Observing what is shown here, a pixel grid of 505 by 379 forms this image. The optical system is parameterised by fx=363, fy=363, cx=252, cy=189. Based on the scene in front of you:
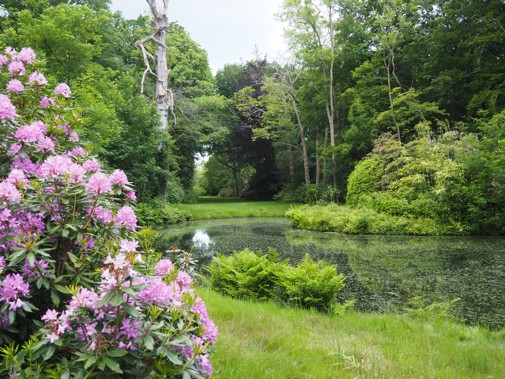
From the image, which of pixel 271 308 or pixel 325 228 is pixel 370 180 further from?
pixel 271 308

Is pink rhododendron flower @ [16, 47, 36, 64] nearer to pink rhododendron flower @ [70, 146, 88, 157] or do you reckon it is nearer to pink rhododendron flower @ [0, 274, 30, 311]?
pink rhododendron flower @ [70, 146, 88, 157]

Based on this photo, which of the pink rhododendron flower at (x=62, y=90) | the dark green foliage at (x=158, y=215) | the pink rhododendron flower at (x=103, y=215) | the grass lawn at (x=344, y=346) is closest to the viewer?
the pink rhododendron flower at (x=103, y=215)

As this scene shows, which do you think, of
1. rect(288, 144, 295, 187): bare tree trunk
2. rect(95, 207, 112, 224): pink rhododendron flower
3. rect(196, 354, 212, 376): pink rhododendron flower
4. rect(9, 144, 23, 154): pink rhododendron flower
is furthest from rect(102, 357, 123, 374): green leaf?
rect(288, 144, 295, 187): bare tree trunk

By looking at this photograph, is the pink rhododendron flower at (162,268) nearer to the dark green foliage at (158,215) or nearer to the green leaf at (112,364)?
the green leaf at (112,364)

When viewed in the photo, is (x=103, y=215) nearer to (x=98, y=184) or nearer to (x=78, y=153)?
(x=98, y=184)

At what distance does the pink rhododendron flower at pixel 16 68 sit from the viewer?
2.40 m

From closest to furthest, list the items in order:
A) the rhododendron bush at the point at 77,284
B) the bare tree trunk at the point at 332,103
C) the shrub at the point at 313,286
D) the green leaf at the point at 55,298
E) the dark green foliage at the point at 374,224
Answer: the rhododendron bush at the point at 77,284, the green leaf at the point at 55,298, the shrub at the point at 313,286, the dark green foliage at the point at 374,224, the bare tree trunk at the point at 332,103

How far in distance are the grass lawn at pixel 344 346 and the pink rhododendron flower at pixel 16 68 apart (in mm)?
2371

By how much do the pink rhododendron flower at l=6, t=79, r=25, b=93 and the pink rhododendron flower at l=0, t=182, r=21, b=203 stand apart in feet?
3.29

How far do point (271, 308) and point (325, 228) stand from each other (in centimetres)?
979

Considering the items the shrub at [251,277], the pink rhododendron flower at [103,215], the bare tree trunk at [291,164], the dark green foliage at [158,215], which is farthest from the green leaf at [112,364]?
the bare tree trunk at [291,164]

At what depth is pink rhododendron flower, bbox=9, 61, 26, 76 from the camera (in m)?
2.40

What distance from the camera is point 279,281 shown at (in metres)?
5.35

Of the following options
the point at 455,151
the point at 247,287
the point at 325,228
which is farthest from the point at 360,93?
the point at 247,287
